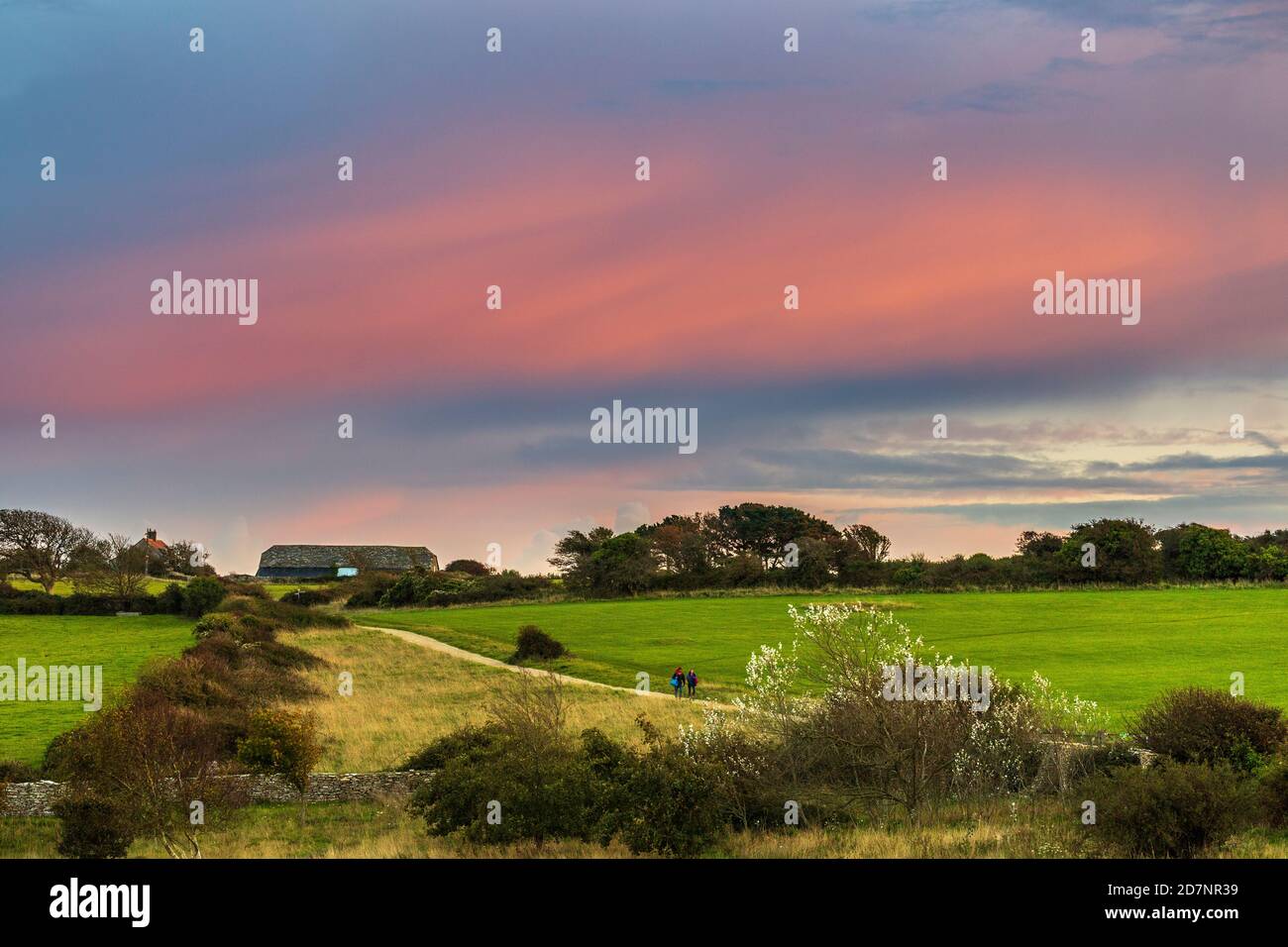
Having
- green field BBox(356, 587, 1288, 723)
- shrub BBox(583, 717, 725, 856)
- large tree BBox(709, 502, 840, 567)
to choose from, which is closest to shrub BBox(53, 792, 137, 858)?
shrub BBox(583, 717, 725, 856)

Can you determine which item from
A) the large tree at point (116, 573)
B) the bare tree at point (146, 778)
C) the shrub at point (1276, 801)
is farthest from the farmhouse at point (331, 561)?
the shrub at point (1276, 801)

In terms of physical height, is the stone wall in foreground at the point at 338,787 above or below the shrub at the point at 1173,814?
below

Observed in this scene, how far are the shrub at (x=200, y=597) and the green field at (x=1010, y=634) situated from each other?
12665 mm

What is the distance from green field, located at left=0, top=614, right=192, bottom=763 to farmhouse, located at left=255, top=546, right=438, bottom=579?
67849 millimetres

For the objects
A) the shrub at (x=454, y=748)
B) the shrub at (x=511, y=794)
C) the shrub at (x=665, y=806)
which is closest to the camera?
the shrub at (x=665, y=806)

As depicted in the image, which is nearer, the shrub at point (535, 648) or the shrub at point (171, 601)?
the shrub at point (535, 648)

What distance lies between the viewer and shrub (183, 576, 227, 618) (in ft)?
272

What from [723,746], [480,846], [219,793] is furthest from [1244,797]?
[219,793]

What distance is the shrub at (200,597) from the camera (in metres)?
82.8

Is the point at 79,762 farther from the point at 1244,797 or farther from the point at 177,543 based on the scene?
the point at 177,543

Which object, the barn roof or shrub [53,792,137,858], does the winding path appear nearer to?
shrub [53,792,137,858]

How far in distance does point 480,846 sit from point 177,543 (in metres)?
129

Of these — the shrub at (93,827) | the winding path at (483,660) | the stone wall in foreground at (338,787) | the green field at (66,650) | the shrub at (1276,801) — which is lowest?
the winding path at (483,660)

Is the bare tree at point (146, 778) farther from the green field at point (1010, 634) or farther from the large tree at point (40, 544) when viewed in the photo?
the large tree at point (40, 544)
